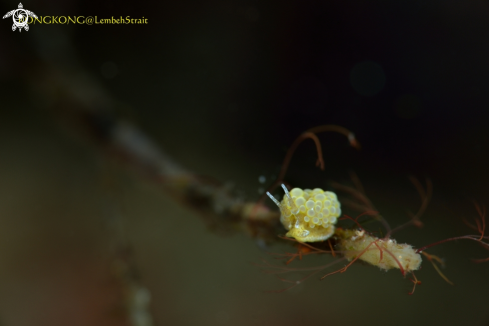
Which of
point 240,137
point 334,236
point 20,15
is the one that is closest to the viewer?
point 334,236

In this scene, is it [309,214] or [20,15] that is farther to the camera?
[20,15]

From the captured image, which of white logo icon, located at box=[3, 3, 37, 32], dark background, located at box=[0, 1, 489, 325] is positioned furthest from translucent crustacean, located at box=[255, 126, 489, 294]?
white logo icon, located at box=[3, 3, 37, 32]

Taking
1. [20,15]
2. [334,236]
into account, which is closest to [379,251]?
[334,236]

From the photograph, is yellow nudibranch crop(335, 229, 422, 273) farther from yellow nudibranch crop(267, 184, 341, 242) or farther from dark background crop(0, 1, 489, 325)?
dark background crop(0, 1, 489, 325)

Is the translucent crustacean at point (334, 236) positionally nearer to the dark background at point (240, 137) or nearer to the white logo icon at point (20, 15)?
the dark background at point (240, 137)

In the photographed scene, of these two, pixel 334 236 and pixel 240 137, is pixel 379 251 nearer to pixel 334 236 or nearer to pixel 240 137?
pixel 334 236

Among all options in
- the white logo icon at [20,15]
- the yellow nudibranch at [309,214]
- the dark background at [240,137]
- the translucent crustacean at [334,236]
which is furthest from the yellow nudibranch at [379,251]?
the white logo icon at [20,15]
